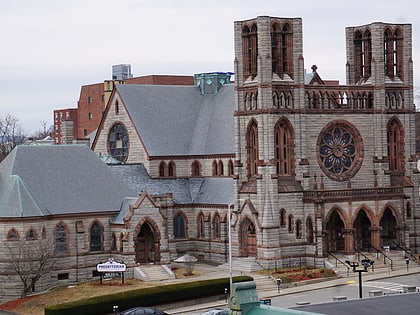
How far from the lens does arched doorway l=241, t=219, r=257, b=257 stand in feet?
257

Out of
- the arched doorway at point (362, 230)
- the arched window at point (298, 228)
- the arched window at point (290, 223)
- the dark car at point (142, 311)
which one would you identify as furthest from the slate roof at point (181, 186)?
the dark car at point (142, 311)

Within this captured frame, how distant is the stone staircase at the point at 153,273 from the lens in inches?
2906

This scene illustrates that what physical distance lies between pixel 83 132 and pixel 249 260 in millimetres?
70017

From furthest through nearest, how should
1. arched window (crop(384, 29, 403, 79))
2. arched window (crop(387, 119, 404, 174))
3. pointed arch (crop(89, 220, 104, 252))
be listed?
arched window (crop(387, 119, 404, 174)) < arched window (crop(384, 29, 403, 79)) < pointed arch (crop(89, 220, 104, 252))

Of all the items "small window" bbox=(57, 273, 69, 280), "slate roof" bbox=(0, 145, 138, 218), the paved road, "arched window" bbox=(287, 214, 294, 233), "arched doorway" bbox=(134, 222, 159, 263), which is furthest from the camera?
"arched window" bbox=(287, 214, 294, 233)

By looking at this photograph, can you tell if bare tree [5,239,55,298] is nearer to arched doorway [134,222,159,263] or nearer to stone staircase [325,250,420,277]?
arched doorway [134,222,159,263]

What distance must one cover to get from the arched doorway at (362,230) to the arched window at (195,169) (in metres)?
13.8

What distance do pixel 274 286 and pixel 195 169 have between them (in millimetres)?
18416

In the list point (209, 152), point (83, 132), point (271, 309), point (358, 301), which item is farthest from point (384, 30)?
point (83, 132)

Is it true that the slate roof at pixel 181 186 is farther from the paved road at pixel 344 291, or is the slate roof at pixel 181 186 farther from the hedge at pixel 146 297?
the hedge at pixel 146 297

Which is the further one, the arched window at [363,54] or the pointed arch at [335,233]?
the arched window at [363,54]

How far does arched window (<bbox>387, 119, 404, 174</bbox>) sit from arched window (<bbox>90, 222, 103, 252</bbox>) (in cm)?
2301

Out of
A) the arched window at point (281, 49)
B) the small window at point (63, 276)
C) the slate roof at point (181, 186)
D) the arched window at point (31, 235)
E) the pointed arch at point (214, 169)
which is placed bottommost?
the small window at point (63, 276)

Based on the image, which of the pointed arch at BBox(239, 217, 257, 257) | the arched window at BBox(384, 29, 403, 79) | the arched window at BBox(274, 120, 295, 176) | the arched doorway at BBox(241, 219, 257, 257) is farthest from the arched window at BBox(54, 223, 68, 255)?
the arched window at BBox(384, 29, 403, 79)
